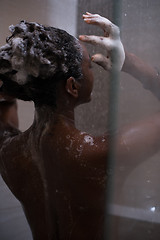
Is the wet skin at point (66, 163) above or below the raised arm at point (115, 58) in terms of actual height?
below

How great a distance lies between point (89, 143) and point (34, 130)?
0.59 ft

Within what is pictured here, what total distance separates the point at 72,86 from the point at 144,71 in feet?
0.58

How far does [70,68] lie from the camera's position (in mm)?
702

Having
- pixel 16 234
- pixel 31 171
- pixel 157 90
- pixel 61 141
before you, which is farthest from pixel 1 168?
pixel 157 90

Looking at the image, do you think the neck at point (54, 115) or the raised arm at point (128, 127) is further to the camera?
the neck at point (54, 115)

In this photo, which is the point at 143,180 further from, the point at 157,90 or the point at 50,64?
the point at 50,64

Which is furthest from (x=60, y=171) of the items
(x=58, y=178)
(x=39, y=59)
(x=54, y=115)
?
(x=39, y=59)

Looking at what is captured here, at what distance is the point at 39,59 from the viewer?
Result: 0.66 m

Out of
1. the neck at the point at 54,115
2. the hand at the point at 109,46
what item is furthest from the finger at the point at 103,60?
the neck at the point at 54,115

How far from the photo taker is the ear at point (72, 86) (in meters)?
0.71

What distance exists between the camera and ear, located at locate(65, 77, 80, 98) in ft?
2.34

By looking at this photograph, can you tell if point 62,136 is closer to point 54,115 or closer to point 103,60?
point 54,115

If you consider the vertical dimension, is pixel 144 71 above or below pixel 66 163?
above

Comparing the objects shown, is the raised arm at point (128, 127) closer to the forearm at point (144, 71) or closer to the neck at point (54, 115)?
the forearm at point (144, 71)
